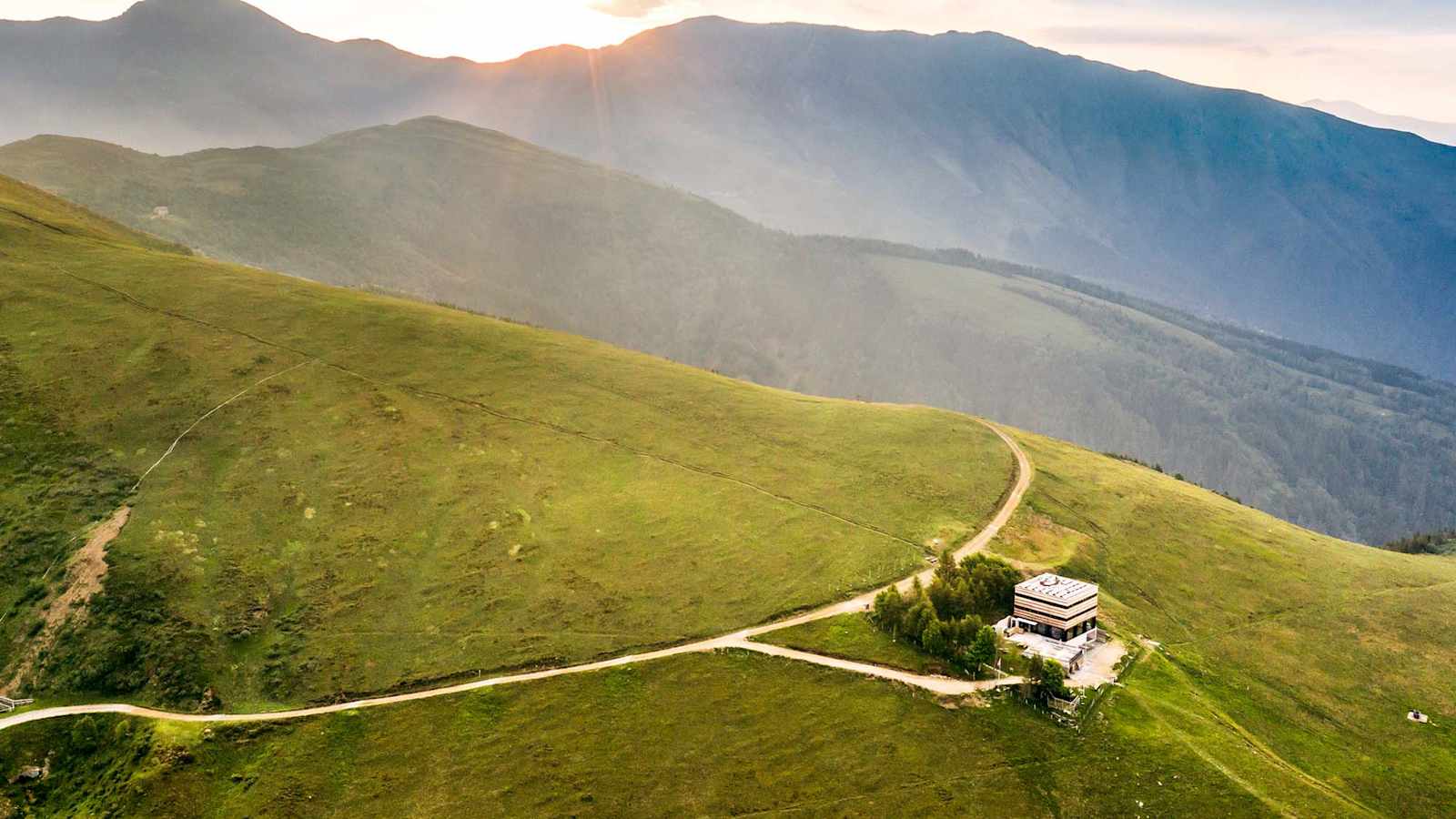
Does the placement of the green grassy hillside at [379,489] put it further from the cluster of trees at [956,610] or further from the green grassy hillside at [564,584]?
the cluster of trees at [956,610]

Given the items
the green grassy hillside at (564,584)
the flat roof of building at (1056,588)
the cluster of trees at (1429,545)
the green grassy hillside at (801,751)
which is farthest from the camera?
the cluster of trees at (1429,545)

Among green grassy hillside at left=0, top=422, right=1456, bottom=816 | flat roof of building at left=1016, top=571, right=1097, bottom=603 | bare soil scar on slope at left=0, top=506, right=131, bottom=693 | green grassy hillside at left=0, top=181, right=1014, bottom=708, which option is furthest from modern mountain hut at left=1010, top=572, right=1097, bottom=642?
bare soil scar on slope at left=0, top=506, right=131, bottom=693

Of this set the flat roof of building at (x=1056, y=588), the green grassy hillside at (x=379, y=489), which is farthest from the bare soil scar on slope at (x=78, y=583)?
the flat roof of building at (x=1056, y=588)

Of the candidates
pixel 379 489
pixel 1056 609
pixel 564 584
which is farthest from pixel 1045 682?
pixel 379 489

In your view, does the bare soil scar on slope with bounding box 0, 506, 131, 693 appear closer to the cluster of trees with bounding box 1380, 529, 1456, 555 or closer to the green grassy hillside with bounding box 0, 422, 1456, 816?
the green grassy hillside with bounding box 0, 422, 1456, 816

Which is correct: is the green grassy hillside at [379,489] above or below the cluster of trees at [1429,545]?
above

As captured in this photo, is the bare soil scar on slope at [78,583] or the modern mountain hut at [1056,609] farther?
the modern mountain hut at [1056,609]
